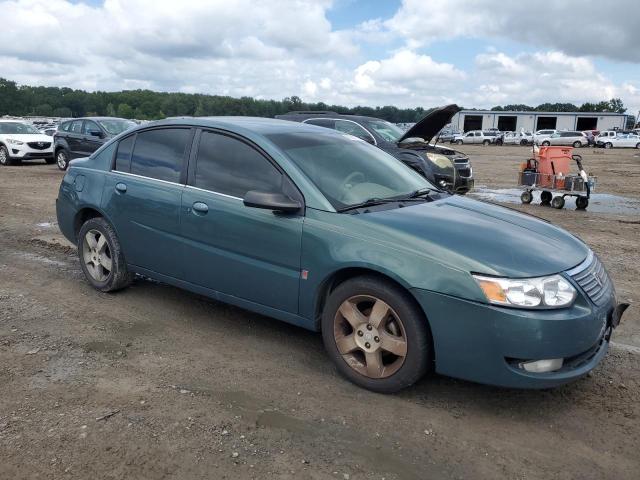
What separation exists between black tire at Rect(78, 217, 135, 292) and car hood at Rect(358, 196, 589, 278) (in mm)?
2531

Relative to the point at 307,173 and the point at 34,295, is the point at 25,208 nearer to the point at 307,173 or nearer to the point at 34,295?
the point at 34,295

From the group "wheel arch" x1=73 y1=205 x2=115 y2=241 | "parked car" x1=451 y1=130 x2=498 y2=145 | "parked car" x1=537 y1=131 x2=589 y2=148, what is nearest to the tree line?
"parked car" x1=451 y1=130 x2=498 y2=145

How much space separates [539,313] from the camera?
9.68ft

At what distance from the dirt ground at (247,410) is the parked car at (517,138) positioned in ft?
165

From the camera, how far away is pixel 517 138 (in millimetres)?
52656

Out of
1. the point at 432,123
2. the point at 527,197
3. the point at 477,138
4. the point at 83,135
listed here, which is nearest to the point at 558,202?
the point at 527,197

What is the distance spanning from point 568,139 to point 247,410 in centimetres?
5221

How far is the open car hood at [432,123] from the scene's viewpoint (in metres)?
11.0

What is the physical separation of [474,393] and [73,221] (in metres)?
3.95

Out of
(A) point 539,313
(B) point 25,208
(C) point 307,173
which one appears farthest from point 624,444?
(B) point 25,208

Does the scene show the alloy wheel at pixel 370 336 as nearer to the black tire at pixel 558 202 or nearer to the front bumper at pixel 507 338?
the front bumper at pixel 507 338

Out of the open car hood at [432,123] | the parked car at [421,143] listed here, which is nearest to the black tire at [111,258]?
the parked car at [421,143]

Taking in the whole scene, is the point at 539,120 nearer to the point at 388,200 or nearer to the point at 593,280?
the point at 388,200

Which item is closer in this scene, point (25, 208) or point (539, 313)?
point (539, 313)
